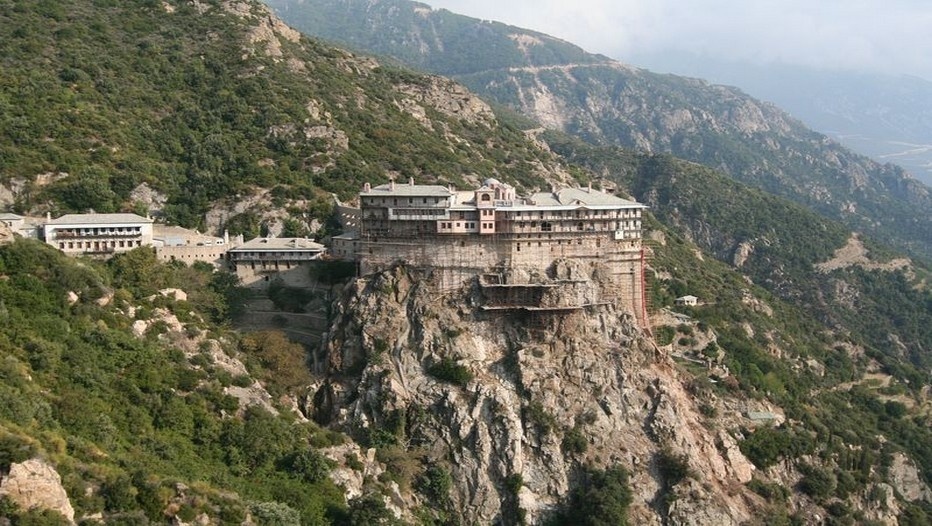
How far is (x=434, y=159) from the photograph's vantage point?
91875 mm

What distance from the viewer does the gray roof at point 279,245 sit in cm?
6278

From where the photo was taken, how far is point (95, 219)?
60.1 metres

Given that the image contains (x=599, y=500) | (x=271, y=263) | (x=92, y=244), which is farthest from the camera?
(x=271, y=263)

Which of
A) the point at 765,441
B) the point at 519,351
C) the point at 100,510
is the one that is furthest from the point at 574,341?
the point at 100,510

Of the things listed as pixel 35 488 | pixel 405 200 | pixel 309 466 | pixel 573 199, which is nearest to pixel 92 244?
pixel 405 200

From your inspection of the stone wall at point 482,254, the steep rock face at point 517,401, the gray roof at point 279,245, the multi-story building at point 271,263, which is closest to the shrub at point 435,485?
the steep rock face at point 517,401

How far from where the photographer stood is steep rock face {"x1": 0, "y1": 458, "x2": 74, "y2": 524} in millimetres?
33375

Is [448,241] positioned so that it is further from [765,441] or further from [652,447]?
[765,441]

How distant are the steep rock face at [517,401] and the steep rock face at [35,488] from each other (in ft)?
72.7

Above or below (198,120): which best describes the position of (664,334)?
below

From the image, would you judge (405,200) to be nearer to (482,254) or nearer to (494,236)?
(482,254)

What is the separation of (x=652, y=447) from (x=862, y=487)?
20454 millimetres

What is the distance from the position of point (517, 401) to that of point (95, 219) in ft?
101

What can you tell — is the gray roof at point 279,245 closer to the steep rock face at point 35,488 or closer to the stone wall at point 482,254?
the stone wall at point 482,254
